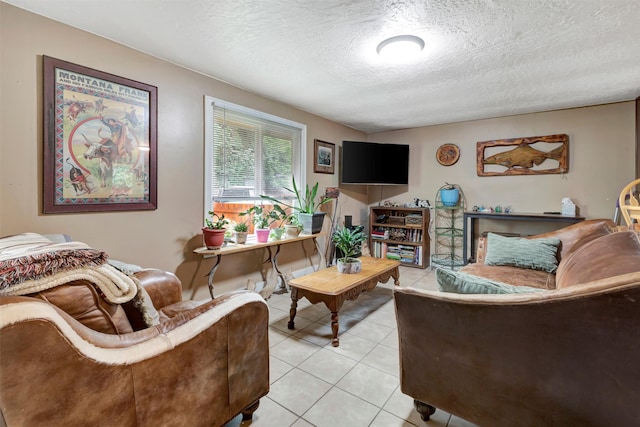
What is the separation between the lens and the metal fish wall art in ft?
12.1

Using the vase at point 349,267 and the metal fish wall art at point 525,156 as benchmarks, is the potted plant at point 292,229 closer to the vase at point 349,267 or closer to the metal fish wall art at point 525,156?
the vase at point 349,267

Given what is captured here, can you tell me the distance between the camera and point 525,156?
3.90 metres

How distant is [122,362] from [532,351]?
142 centimetres

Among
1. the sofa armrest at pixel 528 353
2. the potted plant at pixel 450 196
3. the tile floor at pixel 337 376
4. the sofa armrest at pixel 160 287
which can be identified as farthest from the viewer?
the potted plant at pixel 450 196

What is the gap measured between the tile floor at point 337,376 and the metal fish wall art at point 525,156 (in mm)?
2763

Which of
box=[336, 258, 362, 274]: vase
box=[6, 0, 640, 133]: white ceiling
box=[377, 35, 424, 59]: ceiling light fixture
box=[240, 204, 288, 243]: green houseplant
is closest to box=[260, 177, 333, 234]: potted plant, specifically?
box=[240, 204, 288, 243]: green houseplant

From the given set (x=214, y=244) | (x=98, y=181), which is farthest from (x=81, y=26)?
(x=214, y=244)

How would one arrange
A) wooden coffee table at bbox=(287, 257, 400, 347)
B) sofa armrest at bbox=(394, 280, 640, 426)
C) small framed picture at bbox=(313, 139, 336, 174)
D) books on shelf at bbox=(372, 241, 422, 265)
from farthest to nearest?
books on shelf at bbox=(372, 241, 422, 265), small framed picture at bbox=(313, 139, 336, 174), wooden coffee table at bbox=(287, 257, 400, 347), sofa armrest at bbox=(394, 280, 640, 426)

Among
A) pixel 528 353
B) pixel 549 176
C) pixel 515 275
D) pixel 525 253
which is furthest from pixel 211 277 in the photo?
pixel 549 176

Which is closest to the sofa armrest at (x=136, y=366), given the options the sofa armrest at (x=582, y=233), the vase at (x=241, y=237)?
the vase at (x=241, y=237)

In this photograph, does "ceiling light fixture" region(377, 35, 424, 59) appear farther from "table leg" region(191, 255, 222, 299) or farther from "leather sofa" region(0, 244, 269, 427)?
"table leg" region(191, 255, 222, 299)

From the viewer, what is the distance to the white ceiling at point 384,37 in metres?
1.72

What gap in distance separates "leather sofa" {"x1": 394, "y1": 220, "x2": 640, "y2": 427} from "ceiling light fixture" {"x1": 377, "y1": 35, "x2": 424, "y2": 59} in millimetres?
1718

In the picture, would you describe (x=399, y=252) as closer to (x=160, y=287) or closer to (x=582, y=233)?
(x=582, y=233)
